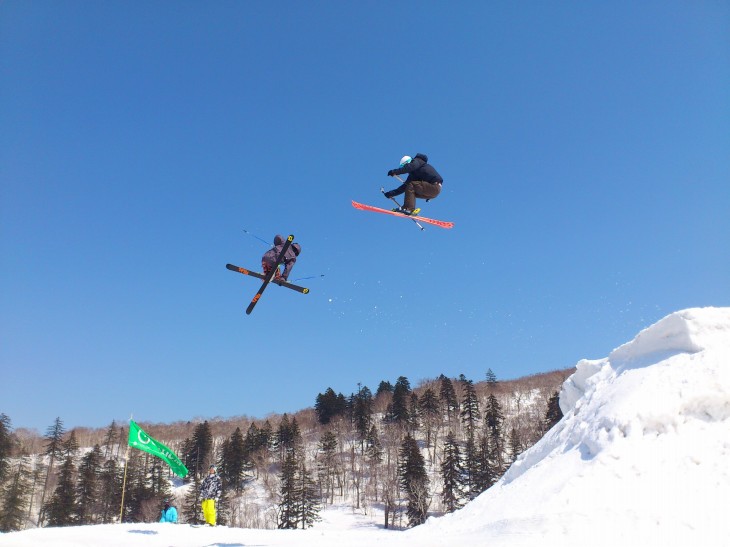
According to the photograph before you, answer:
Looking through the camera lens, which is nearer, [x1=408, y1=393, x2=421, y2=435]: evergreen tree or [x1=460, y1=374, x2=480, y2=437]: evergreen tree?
[x1=460, y1=374, x2=480, y2=437]: evergreen tree

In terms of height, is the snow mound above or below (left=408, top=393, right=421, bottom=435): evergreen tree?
below

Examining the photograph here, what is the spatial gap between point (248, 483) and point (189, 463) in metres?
13.3

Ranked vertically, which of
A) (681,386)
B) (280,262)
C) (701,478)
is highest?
(280,262)

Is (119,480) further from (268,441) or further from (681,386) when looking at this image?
(681,386)

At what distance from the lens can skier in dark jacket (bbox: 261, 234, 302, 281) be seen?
1570 cm

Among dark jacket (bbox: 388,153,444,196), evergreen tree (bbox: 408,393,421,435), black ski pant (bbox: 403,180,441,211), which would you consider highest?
dark jacket (bbox: 388,153,444,196)

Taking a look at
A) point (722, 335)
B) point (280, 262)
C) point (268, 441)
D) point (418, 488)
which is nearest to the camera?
point (722, 335)

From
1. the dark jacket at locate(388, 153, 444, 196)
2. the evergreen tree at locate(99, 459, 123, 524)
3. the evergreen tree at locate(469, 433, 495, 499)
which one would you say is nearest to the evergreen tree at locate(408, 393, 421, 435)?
the evergreen tree at locate(469, 433, 495, 499)

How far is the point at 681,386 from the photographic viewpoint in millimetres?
8289

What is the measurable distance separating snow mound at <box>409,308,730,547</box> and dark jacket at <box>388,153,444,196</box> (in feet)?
22.3

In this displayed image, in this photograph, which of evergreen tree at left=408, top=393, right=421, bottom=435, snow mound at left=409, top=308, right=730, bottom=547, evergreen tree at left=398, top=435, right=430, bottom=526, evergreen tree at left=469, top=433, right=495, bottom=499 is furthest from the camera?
evergreen tree at left=408, top=393, right=421, bottom=435

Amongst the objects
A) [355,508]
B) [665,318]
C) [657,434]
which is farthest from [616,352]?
[355,508]

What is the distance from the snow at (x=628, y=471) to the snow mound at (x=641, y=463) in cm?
2

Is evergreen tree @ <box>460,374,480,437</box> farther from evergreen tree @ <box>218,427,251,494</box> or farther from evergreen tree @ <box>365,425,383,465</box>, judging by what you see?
evergreen tree @ <box>218,427,251,494</box>
